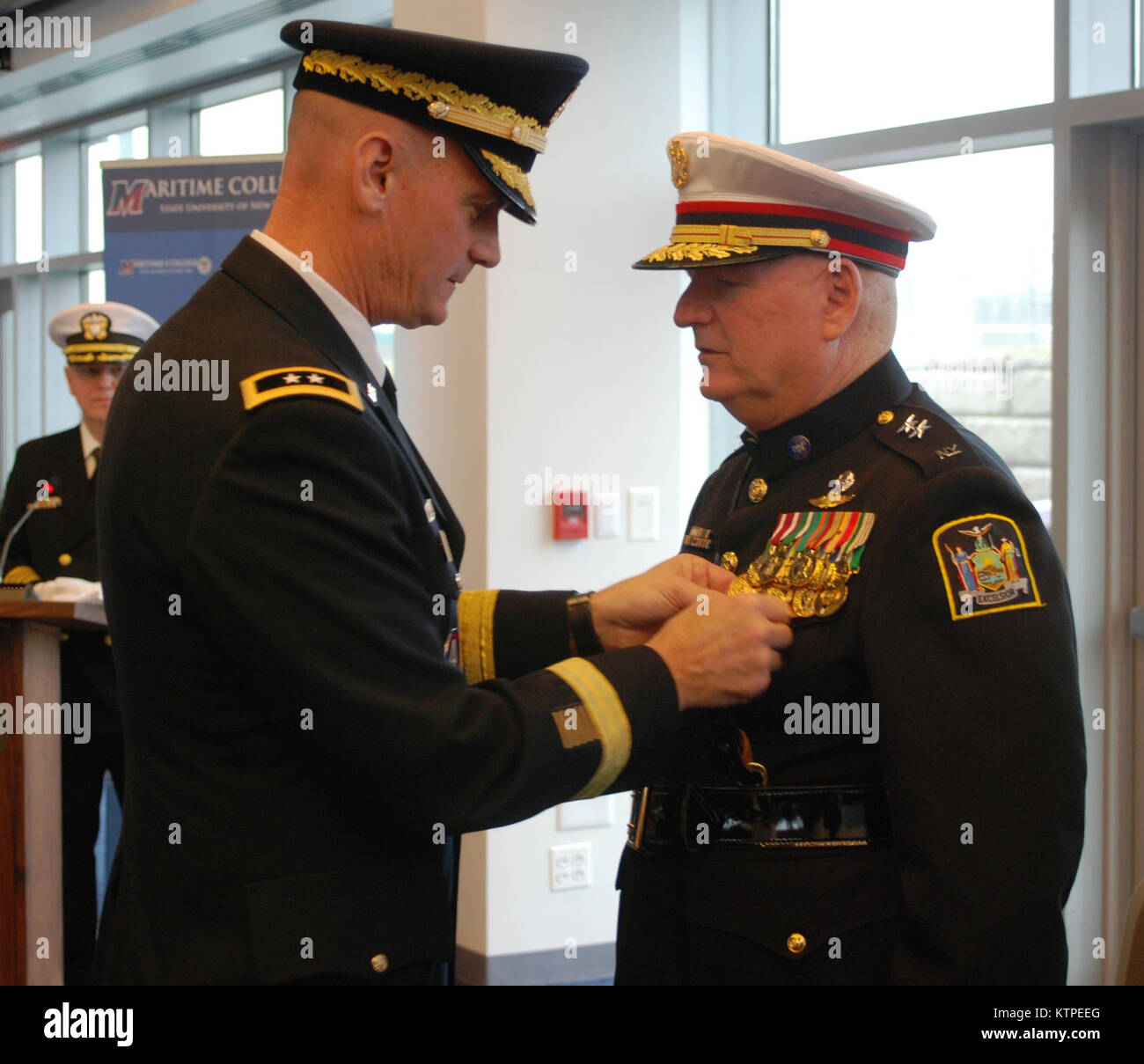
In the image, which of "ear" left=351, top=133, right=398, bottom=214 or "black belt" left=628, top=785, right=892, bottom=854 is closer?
"ear" left=351, top=133, right=398, bottom=214

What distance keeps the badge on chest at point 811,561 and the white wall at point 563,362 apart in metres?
1.95

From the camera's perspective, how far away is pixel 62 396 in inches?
293

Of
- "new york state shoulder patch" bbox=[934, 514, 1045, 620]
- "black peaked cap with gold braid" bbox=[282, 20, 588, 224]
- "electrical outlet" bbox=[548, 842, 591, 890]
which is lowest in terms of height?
"electrical outlet" bbox=[548, 842, 591, 890]

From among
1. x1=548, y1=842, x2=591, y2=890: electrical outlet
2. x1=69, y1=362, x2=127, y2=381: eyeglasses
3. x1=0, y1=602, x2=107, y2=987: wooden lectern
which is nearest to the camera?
x1=0, y1=602, x2=107, y2=987: wooden lectern

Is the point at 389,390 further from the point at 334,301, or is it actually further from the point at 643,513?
the point at 643,513

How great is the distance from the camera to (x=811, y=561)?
1.37m

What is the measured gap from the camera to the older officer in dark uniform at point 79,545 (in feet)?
10.6

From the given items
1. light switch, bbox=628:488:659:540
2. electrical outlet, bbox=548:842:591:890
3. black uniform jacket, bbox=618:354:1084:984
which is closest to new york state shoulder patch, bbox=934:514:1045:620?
black uniform jacket, bbox=618:354:1084:984

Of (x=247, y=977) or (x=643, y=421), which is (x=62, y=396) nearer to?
(x=643, y=421)

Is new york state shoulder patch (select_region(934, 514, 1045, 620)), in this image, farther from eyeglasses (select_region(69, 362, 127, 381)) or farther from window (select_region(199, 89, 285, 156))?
window (select_region(199, 89, 285, 156))

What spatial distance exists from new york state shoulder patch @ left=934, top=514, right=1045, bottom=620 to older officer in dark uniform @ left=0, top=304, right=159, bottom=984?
8.12 feet

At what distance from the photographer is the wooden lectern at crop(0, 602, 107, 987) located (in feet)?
7.71

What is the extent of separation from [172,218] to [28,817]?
236 centimetres

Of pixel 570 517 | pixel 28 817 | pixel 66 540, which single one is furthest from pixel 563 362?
pixel 28 817
